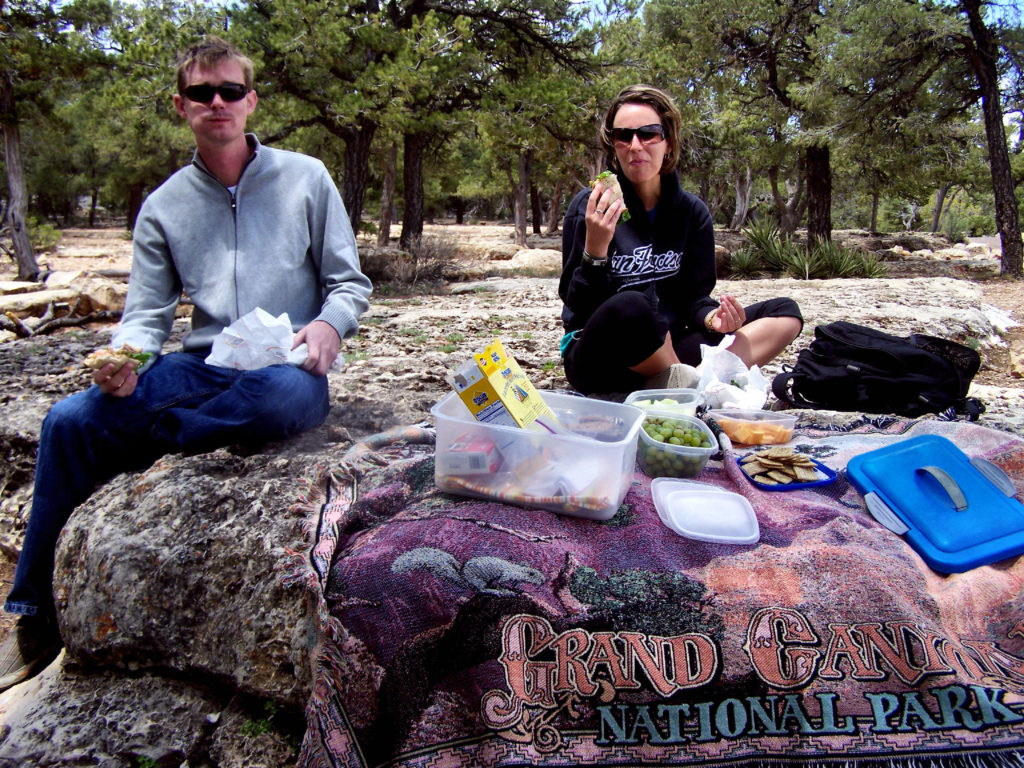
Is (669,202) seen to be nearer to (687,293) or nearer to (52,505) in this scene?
(687,293)

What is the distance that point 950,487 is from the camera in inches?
68.2

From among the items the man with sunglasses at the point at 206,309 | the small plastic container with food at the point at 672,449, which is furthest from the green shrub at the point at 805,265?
the man with sunglasses at the point at 206,309

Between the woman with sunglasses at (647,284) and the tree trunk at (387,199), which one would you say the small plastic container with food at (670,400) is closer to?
the woman with sunglasses at (647,284)

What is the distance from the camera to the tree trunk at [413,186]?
1253cm

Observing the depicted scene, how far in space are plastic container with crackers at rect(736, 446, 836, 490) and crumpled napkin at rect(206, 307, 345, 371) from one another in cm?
158

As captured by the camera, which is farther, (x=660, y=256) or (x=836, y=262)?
(x=836, y=262)

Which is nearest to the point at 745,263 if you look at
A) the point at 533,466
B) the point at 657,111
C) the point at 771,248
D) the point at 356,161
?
the point at 771,248

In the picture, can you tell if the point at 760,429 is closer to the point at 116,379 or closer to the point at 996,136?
the point at 116,379

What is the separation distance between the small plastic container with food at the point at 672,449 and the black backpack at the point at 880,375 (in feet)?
4.34

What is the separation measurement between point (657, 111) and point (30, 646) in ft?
10.2

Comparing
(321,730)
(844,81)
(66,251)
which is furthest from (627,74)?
(66,251)

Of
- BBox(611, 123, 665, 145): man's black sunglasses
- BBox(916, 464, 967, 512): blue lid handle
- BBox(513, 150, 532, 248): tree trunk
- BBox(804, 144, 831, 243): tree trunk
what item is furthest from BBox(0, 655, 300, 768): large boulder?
BBox(513, 150, 532, 248): tree trunk

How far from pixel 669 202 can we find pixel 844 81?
11649 mm

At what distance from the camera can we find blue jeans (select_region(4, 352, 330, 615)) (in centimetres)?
204
